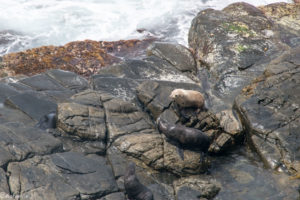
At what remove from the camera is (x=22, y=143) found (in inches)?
332

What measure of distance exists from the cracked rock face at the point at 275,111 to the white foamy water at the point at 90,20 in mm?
8466

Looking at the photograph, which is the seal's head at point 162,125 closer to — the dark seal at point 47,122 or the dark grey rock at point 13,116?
the dark seal at point 47,122

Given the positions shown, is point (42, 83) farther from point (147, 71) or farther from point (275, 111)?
point (275, 111)

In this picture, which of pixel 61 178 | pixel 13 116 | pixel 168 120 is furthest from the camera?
pixel 168 120

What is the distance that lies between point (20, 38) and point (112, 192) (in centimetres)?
1474

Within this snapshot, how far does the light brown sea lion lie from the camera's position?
421 inches

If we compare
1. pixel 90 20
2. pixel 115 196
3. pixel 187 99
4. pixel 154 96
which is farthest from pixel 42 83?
pixel 90 20

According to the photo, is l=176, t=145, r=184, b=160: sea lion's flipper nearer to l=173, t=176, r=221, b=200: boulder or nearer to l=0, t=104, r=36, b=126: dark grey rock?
l=173, t=176, r=221, b=200: boulder

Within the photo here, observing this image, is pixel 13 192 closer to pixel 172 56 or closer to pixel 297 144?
pixel 297 144

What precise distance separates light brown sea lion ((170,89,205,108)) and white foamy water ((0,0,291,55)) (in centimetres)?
848

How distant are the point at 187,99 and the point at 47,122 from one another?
13.7 ft

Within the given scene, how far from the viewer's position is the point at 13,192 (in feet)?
23.7

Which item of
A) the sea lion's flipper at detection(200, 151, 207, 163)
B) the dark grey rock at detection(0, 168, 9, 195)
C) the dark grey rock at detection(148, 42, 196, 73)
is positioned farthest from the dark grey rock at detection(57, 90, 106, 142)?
the dark grey rock at detection(148, 42, 196, 73)

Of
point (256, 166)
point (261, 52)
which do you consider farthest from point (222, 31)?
point (256, 166)
